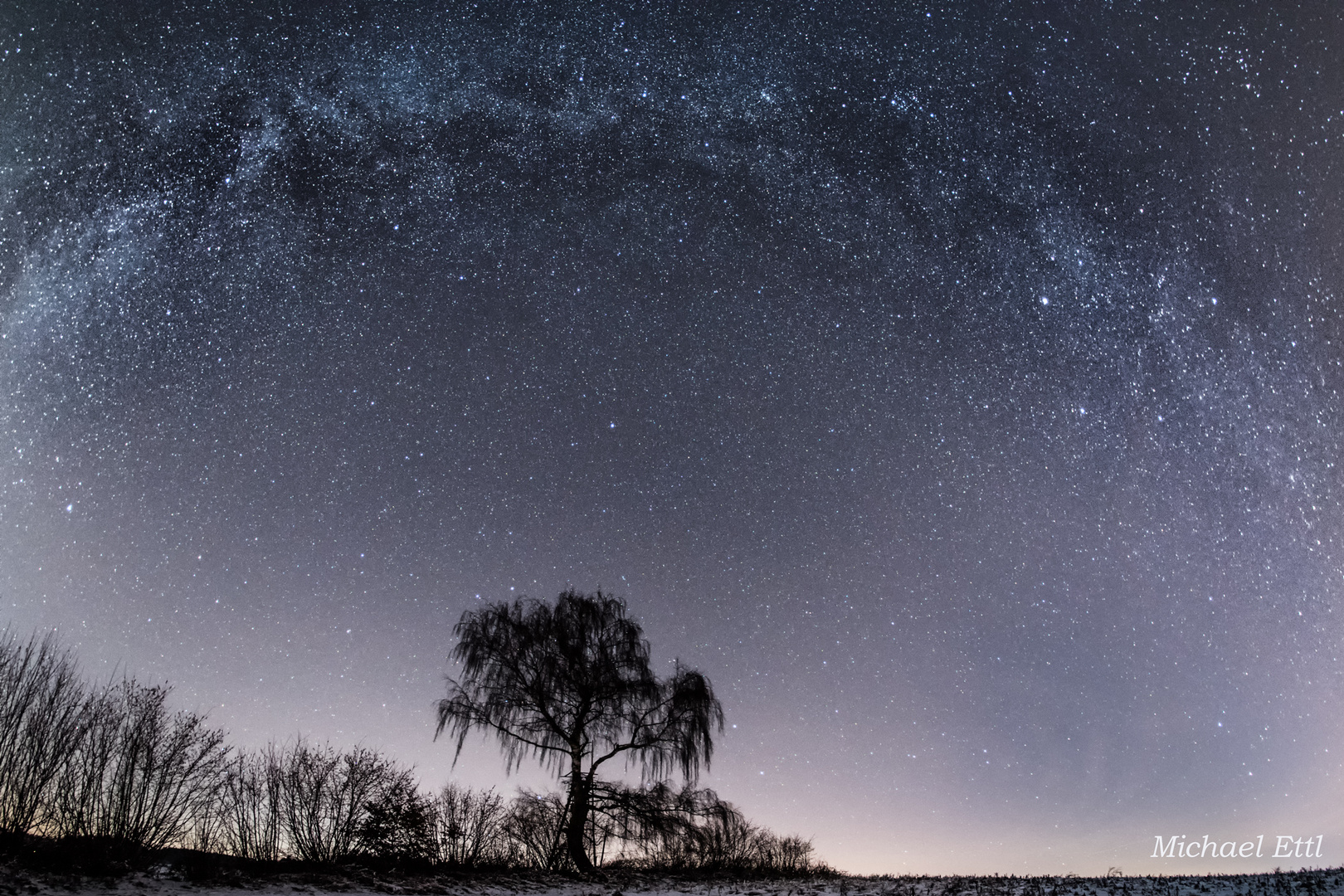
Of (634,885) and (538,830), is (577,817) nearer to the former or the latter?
(538,830)

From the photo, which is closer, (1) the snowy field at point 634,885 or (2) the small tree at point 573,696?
(1) the snowy field at point 634,885

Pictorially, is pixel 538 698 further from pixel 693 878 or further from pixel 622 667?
pixel 693 878

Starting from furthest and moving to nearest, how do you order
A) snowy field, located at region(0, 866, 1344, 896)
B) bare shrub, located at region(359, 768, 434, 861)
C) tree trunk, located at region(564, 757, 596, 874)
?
tree trunk, located at region(564, 757, 596, 874), bare shrub, located at region(359, 768, 434, 861), snowy field, located at region(0, 866, 1344, 896)

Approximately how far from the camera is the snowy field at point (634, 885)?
10086 mm

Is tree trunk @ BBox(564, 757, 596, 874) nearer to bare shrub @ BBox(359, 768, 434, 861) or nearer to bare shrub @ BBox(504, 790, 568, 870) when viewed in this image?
bare shrub @ BBox(504, 790, 568, 870)

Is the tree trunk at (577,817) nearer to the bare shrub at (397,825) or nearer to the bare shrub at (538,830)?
the bare shrub at (538,830)

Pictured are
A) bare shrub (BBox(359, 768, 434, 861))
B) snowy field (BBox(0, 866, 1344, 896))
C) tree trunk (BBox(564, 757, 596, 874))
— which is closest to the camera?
snowy field (BBox(0, 866, 1344, 896))

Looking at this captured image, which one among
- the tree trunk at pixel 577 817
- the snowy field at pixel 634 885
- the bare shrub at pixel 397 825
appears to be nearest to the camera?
the snowy field at pixel 634 885

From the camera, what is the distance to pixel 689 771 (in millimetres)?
19797

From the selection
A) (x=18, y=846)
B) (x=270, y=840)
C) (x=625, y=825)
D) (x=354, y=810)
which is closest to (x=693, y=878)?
(x=625, y=825)

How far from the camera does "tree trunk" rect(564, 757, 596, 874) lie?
18.4 metres

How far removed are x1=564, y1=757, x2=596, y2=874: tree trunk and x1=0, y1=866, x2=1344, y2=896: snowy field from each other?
154 cm

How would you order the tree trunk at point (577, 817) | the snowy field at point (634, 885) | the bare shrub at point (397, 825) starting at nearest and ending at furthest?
the snowy field at point (634, 885) < the bare shrub at point (397, 825) < the tree trunk at point (577, 817)

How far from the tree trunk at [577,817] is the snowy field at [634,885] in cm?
154
